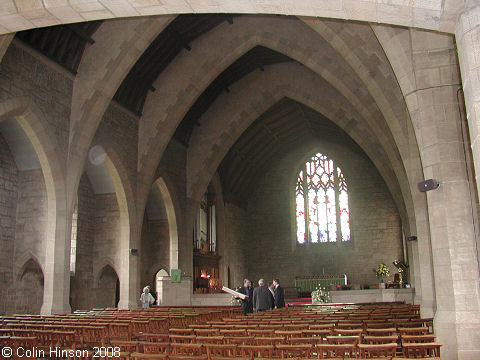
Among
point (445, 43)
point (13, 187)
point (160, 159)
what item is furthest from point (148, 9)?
point (160, 159)

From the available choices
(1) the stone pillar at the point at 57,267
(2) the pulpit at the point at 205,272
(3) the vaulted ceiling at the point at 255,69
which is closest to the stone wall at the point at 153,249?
(2) the pulpit at the point at 205,272

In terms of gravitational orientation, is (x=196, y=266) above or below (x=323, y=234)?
below

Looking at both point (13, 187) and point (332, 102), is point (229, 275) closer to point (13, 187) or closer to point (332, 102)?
point (332, 102)

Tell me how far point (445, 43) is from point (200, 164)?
1458cm

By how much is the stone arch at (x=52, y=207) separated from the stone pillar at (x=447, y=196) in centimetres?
888

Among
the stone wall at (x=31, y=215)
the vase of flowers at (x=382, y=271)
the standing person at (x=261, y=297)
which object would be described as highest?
the stone wall at (x=31, y=215)

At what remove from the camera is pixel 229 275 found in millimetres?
25500

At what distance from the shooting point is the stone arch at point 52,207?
39.9 feet

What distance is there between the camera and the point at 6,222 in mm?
13961

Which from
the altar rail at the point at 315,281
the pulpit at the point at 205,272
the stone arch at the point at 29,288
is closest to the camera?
the stone arch at the point at 29,288

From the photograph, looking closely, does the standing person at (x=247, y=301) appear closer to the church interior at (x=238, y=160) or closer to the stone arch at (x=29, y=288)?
the church interior at (x=238, y=160)

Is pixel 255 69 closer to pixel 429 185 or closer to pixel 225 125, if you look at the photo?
pixel 225 125

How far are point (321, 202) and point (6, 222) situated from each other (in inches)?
683

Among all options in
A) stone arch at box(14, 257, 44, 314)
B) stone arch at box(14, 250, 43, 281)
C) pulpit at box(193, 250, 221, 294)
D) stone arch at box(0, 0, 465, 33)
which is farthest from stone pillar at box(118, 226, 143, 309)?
stone arch at box(0, 0, 465, 33)
